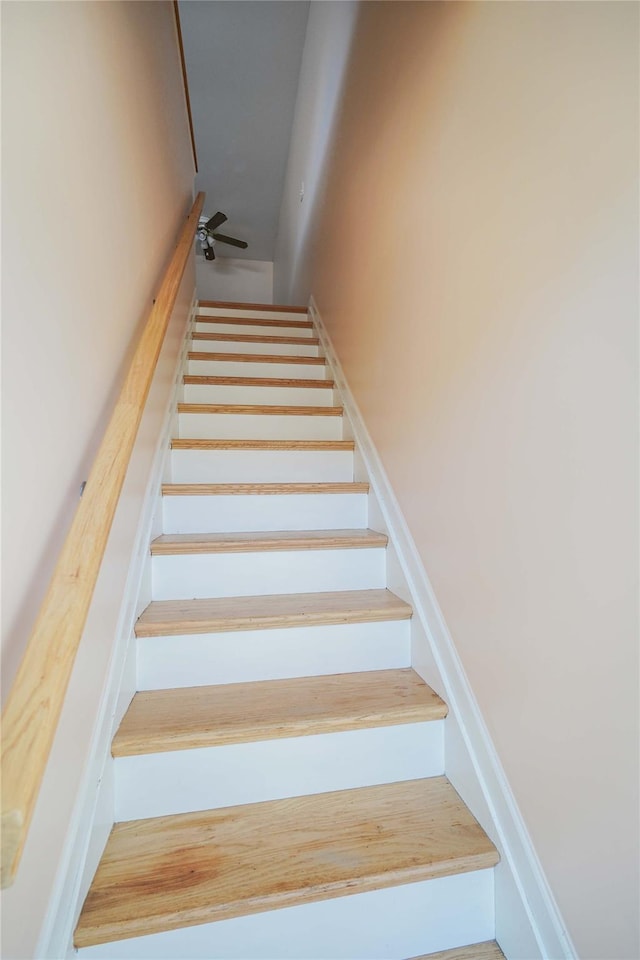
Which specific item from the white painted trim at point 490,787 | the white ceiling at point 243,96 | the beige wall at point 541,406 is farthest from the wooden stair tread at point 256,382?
the white ceiling at point 243,96

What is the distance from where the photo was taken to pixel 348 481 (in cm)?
219

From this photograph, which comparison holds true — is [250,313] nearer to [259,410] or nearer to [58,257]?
[259,410]

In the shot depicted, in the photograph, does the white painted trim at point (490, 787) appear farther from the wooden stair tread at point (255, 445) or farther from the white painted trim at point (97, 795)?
the white painted trim at point (97, 795)

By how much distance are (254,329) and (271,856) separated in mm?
2808

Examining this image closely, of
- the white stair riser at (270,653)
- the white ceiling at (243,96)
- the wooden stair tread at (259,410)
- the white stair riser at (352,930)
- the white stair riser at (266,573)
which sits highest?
the white ceiling at (243,96)

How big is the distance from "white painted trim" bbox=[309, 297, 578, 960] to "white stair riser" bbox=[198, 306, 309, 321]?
2.28 metres

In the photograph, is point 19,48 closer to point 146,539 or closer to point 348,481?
point 146,539

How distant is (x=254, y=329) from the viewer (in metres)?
3.20

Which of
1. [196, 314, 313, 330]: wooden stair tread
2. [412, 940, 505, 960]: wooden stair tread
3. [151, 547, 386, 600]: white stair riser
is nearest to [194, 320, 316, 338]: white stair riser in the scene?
[196, 314, 313, 330]: wooden stair tread

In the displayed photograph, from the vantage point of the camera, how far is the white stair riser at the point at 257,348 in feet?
9.30

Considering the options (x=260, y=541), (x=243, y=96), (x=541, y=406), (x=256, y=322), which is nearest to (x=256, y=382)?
(x=256, y=322)

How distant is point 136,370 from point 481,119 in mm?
1045

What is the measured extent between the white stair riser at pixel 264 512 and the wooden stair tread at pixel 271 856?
0.92m

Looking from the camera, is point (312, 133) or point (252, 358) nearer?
point (252, 358)
